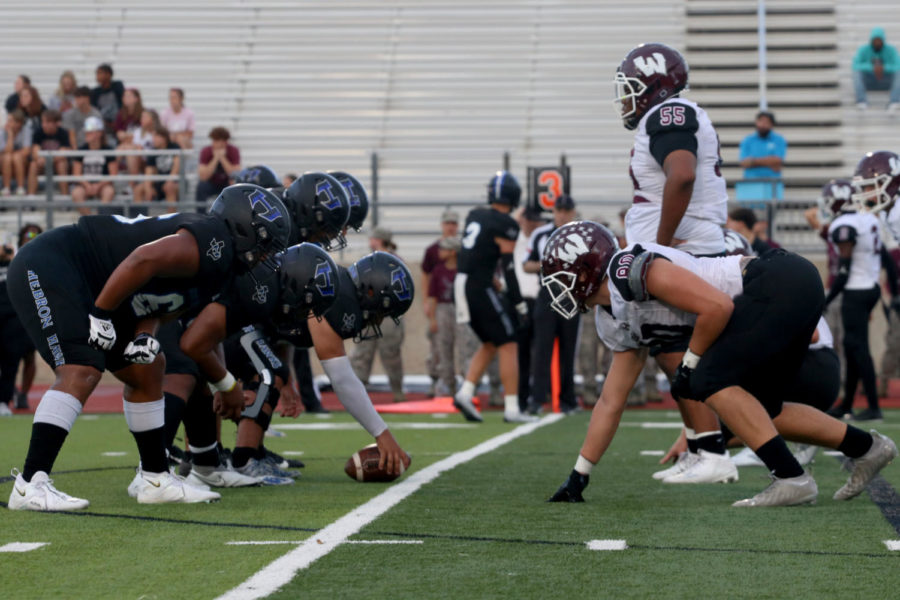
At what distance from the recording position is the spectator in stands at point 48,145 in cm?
1666

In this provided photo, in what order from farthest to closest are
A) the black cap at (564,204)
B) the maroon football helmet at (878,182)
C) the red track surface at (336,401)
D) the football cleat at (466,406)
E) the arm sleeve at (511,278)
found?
the red track surface at (336,401) → the black cap at (564,204) → the arm sleeve at (511,278) → the football cleat at (466,406) → the maroon football helmet at (878,182)

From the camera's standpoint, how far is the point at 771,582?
12.3ft

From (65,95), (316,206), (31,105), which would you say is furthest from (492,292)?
(65,95)

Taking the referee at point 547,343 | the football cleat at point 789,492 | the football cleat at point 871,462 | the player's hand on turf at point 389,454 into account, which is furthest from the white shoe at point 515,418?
the football cleat at point 789,492

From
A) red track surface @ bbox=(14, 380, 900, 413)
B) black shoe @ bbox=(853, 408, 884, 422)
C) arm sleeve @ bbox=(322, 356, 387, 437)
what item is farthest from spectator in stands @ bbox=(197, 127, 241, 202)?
arm sleeve @ bbox=(322, 356, 387, 437)

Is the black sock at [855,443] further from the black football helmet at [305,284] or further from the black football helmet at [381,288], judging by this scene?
the black football helmet at [305,284]

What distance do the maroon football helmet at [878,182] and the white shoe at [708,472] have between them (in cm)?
255

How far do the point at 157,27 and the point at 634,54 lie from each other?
651 inches

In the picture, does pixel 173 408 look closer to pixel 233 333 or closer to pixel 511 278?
pixel 233 333

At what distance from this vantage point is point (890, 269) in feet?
40.2

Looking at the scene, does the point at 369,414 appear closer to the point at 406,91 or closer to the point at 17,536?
the point at 17,536

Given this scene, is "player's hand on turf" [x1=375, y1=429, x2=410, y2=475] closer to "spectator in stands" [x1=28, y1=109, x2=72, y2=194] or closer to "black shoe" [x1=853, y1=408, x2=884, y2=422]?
"black shoe" [x1=853, y1=408, x2=884, y2=422]

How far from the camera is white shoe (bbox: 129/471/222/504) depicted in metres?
5.47

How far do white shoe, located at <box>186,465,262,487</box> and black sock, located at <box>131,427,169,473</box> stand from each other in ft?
1.85
